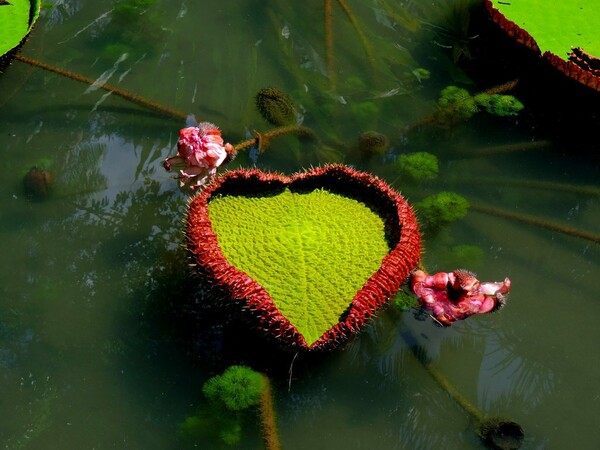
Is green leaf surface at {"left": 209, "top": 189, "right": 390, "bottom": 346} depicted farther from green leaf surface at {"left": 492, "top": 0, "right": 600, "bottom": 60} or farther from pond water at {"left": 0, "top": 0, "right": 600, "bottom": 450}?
green leaf surface at {"left": 492, "top": 0, "right": 600, "bottom": 60}

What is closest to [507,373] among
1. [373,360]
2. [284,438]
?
[373,360]

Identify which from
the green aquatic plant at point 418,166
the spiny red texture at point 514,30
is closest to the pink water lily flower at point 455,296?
the green aquatic plant at point 418,166

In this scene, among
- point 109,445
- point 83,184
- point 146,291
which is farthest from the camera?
point 83,184

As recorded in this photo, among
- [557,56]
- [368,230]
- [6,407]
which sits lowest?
[6,407]

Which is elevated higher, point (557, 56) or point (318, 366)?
point (557, 56)

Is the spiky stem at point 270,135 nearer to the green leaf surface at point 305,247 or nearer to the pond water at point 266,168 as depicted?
the pond water at point 266,168

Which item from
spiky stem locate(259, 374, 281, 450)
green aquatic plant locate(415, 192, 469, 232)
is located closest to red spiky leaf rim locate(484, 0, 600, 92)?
green aquatic plant locate(415, 192, 469, 232)

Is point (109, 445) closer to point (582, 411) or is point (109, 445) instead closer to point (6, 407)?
point (6, 407)
